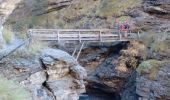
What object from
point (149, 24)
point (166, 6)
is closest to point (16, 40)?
point (149, 24)

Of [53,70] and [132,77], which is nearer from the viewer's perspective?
[53,70]

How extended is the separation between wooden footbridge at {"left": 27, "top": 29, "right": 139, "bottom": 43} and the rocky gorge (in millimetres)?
663

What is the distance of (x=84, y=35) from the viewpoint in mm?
22547

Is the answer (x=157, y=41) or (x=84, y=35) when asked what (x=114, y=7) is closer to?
(x=84, y=35)

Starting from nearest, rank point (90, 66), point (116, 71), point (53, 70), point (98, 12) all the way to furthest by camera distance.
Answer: point (53, 70) < point (116, 71) < point (90, 66) < point (98, 12)

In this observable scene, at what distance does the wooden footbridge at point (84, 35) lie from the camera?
21531 millimetres

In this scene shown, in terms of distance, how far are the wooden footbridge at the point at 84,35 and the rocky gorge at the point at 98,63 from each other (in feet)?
2.18

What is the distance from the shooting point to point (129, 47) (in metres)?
22.3

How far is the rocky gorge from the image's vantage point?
15.4 m

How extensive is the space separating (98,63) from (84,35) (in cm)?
218

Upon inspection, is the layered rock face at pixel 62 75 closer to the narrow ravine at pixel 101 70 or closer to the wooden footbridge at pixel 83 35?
the wooden footbridge at pixel 83 35

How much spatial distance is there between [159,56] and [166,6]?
5895mm

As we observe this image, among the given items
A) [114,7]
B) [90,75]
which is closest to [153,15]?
[114,7]

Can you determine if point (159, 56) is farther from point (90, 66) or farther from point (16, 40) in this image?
point (16, 40)
